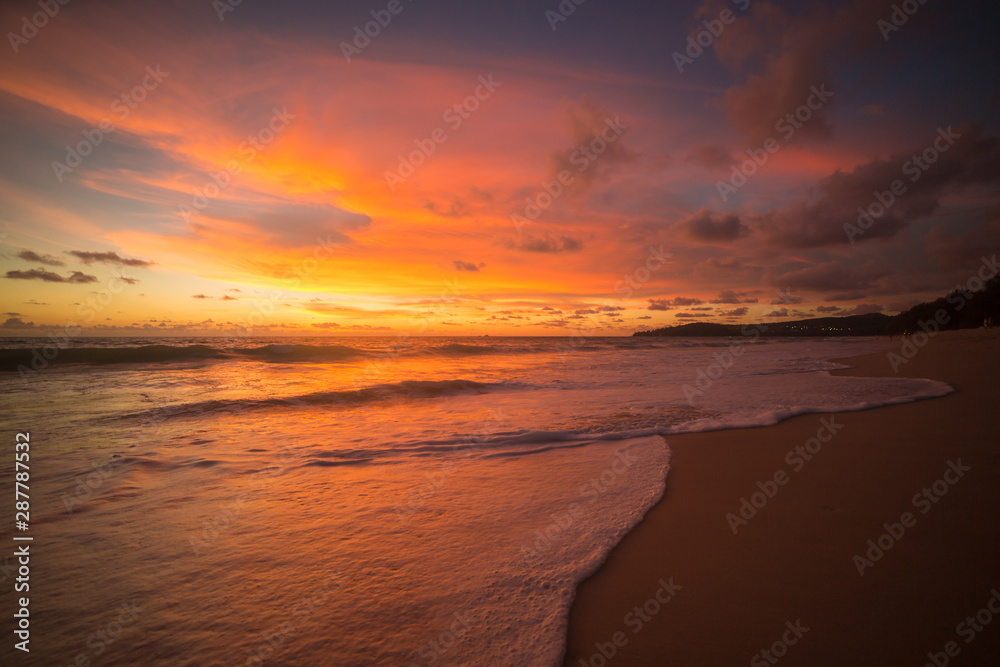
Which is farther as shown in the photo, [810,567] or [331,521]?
[331,521]

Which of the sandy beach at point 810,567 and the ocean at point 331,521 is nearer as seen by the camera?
the sandy beach at point 810,567

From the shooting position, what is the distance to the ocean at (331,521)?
2467 millimetres

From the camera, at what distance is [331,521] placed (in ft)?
13.0

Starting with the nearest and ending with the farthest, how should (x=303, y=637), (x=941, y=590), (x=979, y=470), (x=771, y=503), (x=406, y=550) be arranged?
(x=303, y=637)
(x=941, y=590)
(x=406, y=550)
(x=771, y=503)
(x=979, y=470)

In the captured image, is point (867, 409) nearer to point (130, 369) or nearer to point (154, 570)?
point (154, 570)

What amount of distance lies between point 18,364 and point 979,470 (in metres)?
31.2

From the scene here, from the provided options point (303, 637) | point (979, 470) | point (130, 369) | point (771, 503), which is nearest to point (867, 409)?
point (979, 470)

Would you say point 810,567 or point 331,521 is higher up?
point 331,521

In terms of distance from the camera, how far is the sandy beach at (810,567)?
7.65ft

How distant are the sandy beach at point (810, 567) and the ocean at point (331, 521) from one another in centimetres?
34

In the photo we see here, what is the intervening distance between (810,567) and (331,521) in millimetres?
4127

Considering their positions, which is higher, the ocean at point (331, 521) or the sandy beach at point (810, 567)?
the ocean at point (331, 521)

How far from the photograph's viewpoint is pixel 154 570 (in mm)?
3156

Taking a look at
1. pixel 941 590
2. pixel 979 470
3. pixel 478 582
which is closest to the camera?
pixel 941 590
